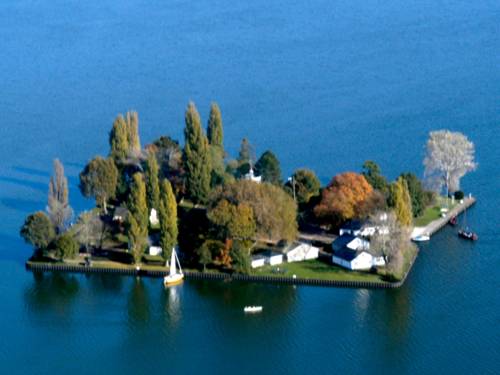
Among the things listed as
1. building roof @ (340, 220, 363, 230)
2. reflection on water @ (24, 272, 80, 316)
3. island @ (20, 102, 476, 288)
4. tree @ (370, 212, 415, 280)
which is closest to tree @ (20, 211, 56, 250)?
island @ (20, 102, 476, 288)

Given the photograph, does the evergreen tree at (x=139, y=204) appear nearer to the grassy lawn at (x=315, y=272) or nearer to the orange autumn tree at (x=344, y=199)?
the grassy lawn at (x=315, y=272)

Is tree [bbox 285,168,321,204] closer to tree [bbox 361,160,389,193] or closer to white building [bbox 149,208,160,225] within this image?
tree [bbox 361,160,389,193]

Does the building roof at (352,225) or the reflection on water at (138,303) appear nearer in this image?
the reflection on water at (138,303)

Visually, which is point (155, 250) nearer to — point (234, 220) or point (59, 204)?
point (234, 220)

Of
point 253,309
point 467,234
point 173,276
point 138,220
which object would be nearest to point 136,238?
point 138,220

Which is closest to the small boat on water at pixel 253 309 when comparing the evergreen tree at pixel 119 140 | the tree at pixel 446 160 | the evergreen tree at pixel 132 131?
the tree at pixel 446 160

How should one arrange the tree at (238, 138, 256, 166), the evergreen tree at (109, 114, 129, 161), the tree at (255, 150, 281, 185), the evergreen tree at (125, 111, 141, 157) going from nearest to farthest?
the tree at (255, 150, 281, 185)
the evergreen tree at (109, 114, 129, 161)
the evergreen tree at (125, 111, 141, 157)
the tree at (238, 138, 256, 166)
